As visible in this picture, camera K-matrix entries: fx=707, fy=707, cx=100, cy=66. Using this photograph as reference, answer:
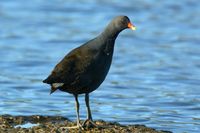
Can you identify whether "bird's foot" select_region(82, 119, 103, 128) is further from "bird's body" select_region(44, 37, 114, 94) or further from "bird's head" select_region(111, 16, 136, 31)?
"bird's head" select_region(111, 16, 136, 31)

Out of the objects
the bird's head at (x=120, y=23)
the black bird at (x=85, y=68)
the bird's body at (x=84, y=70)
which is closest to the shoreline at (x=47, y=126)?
the black bird at (x=85, y=68)

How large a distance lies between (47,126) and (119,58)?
7978mm

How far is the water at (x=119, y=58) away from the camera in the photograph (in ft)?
40.4

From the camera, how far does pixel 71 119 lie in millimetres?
11180

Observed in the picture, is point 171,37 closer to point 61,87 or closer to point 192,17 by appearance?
point 192,17

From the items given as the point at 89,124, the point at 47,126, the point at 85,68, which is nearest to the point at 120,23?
the point at 85,68

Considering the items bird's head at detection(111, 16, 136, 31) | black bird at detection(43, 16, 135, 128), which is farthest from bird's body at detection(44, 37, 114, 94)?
bird's head at detection(111, 16, 136, 31)

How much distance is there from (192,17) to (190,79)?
6.99 meters

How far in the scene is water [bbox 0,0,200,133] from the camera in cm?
1230

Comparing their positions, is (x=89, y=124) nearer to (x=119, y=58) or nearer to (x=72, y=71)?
(x=72, y=71)

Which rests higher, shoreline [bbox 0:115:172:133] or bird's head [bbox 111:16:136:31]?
bird's head [bbox 111:16:136:31]

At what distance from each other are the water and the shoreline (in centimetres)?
92

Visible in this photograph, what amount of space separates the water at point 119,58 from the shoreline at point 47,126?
0.92 metres

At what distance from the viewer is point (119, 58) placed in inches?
690
